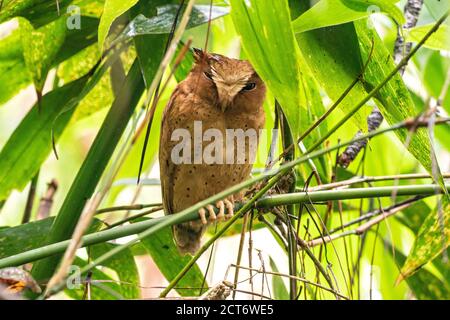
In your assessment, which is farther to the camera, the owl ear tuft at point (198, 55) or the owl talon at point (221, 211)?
the owl ear tuft at point (198, 55)

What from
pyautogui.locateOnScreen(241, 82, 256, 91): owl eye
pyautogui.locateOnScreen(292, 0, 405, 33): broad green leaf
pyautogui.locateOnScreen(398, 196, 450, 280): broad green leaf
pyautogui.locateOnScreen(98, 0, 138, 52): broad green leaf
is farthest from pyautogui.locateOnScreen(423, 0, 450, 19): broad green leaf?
pyautogui.locateOnScreen(98, 0, 138, 52): broad green leaf

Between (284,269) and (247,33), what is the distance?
1.65m

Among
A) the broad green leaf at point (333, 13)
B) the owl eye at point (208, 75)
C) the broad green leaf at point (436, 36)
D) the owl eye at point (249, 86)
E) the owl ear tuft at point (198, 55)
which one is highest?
the owl ear tuft at point (198, 55)

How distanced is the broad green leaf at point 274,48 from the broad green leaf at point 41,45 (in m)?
0.58

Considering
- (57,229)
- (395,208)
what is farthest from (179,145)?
(395,208)

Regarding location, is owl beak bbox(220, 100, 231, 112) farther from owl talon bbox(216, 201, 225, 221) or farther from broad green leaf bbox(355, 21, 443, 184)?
broad green leaf bbox(355, 21, 443, 184)

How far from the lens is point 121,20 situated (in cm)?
171

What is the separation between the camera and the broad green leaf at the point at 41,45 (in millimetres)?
1523

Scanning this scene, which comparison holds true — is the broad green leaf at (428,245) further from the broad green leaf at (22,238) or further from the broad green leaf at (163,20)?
the broad green leaf at (22,238)

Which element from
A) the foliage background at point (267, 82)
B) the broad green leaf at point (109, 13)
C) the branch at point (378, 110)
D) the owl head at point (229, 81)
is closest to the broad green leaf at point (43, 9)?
the foliage background at point (267, 82)

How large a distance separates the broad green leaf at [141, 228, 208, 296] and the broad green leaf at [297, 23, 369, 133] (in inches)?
24.1

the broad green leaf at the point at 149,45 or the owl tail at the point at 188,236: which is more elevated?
the broad green leaf at the point at 149,45

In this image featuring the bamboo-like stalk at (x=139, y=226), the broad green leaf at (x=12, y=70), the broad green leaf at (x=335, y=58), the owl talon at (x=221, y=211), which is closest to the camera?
the bamboo-like stalk at (x=139, y=226)
